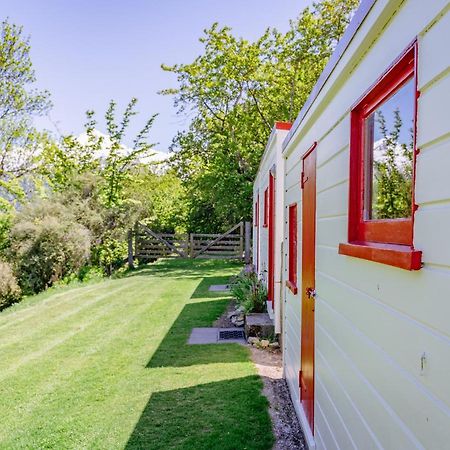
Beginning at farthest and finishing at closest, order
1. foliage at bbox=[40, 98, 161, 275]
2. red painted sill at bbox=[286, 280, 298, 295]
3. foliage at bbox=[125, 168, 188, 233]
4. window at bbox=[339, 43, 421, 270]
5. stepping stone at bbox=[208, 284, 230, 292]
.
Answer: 1. foliage at bbox=[125, 168, 188, 233]
2. foliage at bbox=[40, 98, 161, 275]
3. stepping stone at bbox=[208, 284, 230, 292]
4. red painted sill at bbox=[286, 280, 298, 295]
5. window at bbox=[339, 43, 421, 270]

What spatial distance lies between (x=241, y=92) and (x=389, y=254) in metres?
18.2

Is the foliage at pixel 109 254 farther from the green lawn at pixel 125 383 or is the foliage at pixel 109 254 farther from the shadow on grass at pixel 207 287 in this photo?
the green lawn at pixel 125 383

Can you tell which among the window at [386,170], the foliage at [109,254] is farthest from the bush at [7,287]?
the window at [386,170]

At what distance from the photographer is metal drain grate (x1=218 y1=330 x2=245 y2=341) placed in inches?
260

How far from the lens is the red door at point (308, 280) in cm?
324

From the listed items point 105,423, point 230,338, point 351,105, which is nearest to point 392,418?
point 351,105

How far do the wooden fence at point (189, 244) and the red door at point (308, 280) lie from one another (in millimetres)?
12940

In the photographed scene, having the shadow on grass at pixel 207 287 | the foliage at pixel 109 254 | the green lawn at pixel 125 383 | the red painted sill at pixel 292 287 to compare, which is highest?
the red painted sill at pixel 292 287

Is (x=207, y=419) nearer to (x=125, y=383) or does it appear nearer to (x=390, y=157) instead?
(x=125, y=383)

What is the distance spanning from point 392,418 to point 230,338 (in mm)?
5179

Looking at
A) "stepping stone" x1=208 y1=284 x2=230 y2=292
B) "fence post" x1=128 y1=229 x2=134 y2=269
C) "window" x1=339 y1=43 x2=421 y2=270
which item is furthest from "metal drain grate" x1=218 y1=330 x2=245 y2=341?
"fence post" x1=128 y1=229 x2=134 y2=269

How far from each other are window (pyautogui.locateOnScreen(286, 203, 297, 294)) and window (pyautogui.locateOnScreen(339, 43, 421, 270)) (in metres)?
2.24

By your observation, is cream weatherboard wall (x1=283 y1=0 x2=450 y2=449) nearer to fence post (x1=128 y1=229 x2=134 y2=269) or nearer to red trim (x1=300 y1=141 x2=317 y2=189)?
red trim (x1=300 y1=141 x2=317 y2=189)

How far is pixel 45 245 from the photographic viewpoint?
1237 centimetres
